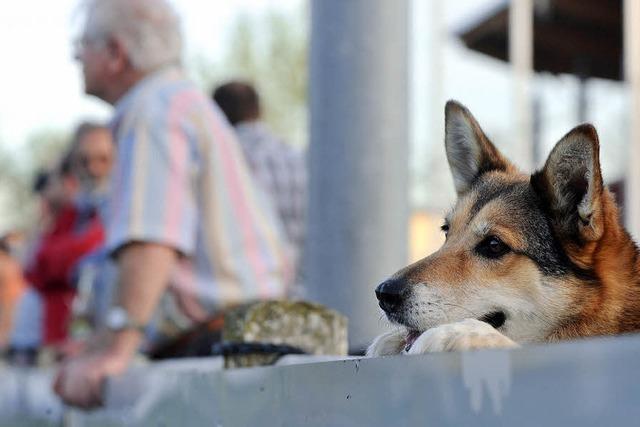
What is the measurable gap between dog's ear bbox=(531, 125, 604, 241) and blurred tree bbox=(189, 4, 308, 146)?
1114 inches

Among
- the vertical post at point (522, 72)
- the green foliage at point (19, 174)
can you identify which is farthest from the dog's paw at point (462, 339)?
the green foliage at point (19, 174)

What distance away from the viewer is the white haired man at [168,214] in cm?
479

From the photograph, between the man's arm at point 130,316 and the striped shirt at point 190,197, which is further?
the striped shirt at point 190,197

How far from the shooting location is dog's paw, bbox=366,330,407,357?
3.00 meters

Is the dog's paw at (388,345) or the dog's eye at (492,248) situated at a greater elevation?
the dog's eye at (492,248)

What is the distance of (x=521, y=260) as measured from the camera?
341cm

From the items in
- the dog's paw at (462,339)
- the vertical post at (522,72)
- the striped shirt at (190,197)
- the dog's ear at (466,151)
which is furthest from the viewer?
the vertical post at (522,72)

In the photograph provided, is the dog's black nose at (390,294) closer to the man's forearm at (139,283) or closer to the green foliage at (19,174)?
the man's forearm at (139,283)

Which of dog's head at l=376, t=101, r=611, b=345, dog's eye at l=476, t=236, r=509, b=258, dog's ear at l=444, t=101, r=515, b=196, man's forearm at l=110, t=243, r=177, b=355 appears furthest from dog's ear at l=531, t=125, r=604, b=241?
man's forearm at l=110, t=243, r=177, b=355

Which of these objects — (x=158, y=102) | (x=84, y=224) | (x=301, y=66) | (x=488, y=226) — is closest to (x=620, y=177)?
(x=84, y=224)

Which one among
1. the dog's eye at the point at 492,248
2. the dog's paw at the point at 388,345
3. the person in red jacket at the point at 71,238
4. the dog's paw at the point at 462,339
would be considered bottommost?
the person in red jacket at the point at 71,238

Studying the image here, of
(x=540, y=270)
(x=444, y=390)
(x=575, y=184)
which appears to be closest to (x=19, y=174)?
(x=540, y=270)

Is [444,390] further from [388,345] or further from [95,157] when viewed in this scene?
[95,157]

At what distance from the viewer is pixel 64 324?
25.6ft
